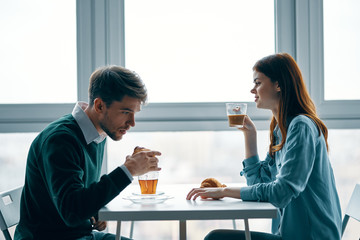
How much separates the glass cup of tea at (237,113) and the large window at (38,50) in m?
1.05

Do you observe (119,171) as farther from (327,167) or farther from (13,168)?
(13,168)

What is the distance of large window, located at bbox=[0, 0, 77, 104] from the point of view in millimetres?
2340

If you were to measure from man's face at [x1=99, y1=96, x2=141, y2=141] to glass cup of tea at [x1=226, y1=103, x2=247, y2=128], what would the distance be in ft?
1.65

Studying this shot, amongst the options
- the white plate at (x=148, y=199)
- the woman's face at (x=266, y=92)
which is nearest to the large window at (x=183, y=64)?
the woman's face at (x=266, y=92)

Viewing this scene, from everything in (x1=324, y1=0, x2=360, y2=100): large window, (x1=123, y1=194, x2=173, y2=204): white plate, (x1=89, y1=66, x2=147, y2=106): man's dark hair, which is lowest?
(x1=123, y1=194, x2=173, y2=204): white plate

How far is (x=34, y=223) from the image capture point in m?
1.32

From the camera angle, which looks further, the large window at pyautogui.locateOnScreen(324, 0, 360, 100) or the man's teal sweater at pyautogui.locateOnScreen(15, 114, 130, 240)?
the large window at pyautogui.locateOnScreen(324, 0, 360, 100)

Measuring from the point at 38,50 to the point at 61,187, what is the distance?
142cm

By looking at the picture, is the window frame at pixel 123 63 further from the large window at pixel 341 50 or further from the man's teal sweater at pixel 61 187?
the man's teal sweater at pixel 61 187

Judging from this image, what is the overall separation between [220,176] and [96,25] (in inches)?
48.2

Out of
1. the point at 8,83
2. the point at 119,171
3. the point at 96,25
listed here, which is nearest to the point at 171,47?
the point at 96,25

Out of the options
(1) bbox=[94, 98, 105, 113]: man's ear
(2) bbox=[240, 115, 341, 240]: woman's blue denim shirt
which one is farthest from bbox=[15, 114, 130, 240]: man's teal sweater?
(2) bbox=[240, 115, 341, 240]: woman's blue denim shirt

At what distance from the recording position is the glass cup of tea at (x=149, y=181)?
1.50 meters

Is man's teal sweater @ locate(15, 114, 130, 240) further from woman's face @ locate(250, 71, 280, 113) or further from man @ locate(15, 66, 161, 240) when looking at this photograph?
woman's face @ locate(250, 71, 280, 113)
